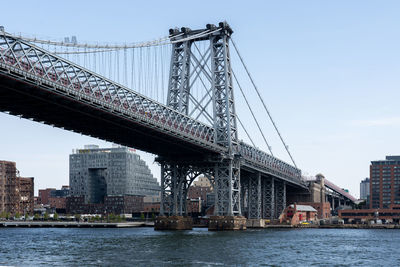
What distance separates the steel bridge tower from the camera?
11269 centimetres

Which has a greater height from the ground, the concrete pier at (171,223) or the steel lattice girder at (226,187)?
the steel lattice girder at (226,187)

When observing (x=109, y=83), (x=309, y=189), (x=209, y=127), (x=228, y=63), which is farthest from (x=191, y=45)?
(x=309, y=189)

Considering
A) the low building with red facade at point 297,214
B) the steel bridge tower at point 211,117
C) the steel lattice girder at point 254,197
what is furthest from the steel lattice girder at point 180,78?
the low building with red facade at point 297,214

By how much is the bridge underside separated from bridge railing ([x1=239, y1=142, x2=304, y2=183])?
22670mm

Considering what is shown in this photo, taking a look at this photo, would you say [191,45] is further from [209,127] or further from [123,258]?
[123,258]

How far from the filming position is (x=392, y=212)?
199 m

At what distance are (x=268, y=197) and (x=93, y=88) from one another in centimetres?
10268

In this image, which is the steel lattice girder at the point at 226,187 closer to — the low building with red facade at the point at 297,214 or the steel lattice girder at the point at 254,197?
the steel lattice girder at the point at 254,197

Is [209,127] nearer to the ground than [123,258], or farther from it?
farther from it

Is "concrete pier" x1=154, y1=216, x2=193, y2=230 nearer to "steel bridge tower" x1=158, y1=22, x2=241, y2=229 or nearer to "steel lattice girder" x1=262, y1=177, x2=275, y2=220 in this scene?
"steel bridge tower" x1=158, y1=22, x2=241, y2=229

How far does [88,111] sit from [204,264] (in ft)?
108

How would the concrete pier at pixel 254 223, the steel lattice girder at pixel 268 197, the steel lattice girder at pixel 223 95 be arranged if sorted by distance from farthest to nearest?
the steel lattice girder at pixel 268 197
the concrete pier at pixel 254 223
the steel lattice girder at pixel 223 95

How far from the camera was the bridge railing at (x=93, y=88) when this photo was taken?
6419 centimetres

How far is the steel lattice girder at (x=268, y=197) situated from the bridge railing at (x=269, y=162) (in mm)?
4283
